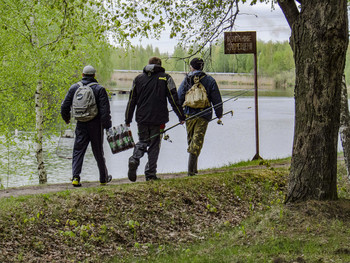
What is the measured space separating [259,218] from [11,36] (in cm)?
1187

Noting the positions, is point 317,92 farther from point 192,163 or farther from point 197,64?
point 192,163

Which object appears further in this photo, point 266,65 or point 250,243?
point 266,65

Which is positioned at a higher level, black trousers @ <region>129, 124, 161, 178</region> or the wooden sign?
the wooden sign

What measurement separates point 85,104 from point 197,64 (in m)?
2.14

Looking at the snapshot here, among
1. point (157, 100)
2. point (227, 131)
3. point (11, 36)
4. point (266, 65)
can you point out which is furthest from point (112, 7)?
point (266, 65)

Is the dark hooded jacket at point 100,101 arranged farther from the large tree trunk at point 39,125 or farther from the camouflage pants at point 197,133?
the large tree trunk at point 39,125

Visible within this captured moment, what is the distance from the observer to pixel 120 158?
29859 mm

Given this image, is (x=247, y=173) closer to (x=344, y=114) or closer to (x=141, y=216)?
(x=344, y=114)

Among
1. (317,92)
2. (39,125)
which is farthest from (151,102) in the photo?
(39,125)

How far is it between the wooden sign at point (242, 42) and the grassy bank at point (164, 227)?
466 centimetres

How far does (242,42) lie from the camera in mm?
12570

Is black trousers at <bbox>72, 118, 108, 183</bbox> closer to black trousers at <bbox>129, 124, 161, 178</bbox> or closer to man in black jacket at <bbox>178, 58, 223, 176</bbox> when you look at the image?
black trousers at <bbox>129, 124, 161, 178</bbox>

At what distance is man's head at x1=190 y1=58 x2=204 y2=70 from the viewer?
925cm

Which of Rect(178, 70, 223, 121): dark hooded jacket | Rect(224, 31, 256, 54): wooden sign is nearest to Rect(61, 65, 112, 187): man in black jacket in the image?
Rect(178, 70, 223, 121): dark hooded jacket
